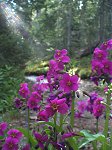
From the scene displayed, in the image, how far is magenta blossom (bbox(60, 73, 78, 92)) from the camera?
2.46 meters

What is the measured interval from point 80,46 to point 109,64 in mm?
27353

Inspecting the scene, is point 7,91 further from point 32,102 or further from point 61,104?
point 61,104

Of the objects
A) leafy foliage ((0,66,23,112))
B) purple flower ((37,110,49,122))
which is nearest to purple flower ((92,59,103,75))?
purple flower ((37,110,49,122))

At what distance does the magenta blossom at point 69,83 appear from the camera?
2.46 meters

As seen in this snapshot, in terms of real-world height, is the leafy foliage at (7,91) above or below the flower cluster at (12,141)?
below

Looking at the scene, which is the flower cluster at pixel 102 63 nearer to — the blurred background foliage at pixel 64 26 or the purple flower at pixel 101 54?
the purple flower at pixel 101 54

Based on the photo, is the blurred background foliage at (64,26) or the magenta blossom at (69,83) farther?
the blurred background foliage at (64,26)

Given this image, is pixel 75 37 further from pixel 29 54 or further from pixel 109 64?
pixel 109 64

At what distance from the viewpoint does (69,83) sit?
8.07ft

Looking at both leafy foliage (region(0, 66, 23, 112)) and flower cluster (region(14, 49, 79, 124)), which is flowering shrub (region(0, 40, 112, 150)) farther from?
leafy foliage (region(0, 66, 23, 112))

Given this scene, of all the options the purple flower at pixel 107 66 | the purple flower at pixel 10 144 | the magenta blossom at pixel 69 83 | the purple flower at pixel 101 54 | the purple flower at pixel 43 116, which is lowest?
the purple flower at pixel 10 144

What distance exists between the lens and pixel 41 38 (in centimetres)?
3366

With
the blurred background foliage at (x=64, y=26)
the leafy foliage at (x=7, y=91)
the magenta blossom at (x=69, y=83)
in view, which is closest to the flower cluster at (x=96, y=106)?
the magenta blossom at (x=69, y=83)

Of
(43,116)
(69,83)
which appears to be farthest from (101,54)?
(43,116)
